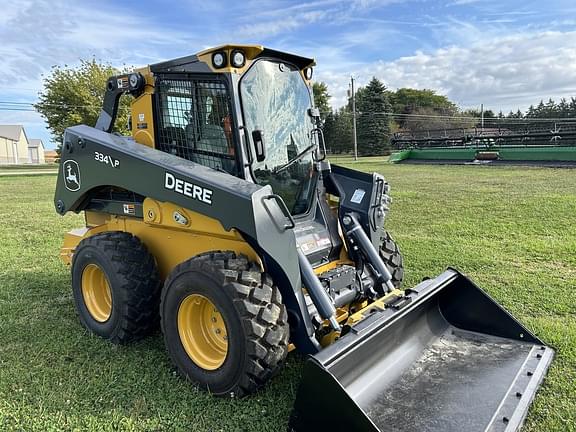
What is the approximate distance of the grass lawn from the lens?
2910 mm

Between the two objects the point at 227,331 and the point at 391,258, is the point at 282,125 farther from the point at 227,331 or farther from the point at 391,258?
the point at 227,331

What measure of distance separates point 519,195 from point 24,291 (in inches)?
412

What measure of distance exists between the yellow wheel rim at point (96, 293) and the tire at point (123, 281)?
0.5 inches

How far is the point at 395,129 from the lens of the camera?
190 feet

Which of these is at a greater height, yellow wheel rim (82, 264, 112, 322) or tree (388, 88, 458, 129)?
tree (388, 88, 458, 129)

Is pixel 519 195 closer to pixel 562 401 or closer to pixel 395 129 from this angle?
pixel 562 401

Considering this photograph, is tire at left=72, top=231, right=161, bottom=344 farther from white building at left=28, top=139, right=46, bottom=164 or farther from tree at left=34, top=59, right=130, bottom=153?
white building at left=28, top=139, right=46, bottom=164

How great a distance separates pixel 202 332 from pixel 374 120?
161 ft

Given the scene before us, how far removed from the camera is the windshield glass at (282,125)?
3.58 meters

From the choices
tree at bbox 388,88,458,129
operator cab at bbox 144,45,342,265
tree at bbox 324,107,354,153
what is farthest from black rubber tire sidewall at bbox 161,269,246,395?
tree at bbox 388,88,458,129

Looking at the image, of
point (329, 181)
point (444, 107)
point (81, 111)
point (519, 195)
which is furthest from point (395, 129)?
point (329, 181)

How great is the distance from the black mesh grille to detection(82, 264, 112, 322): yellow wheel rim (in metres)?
1.23

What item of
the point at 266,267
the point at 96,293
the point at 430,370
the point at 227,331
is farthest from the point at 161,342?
the point at 430,370

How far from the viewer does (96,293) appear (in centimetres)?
418
